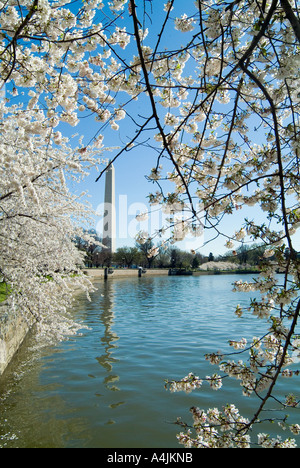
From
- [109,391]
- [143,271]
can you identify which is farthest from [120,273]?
[109,391]

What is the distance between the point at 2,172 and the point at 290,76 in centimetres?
541

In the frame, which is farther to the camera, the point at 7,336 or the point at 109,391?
the point at 7,336

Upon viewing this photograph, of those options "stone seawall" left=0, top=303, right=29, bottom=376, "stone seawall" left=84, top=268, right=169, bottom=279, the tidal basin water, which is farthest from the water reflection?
"stone seawall" left=84, top=268, right=169, bottom=279

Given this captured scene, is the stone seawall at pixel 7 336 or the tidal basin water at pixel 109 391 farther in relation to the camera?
the stone seawall at pixel 7 336

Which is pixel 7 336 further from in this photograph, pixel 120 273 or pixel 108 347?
pixel 120 273

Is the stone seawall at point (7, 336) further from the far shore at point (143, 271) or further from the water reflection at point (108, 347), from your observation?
the far shore at point (143, 271)

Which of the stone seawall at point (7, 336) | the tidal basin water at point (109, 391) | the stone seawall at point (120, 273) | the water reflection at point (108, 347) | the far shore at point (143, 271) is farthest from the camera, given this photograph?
the far shore at point (143, 271)

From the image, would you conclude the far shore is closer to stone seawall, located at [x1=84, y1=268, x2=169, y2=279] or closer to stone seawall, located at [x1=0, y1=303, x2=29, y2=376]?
stone seawall, located at [x1=84, y1=268, x2=169, y2=279]

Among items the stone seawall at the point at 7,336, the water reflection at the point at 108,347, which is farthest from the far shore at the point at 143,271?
the stone seawall at the point at 7,336

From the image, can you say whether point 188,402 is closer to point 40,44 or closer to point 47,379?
point 47,379

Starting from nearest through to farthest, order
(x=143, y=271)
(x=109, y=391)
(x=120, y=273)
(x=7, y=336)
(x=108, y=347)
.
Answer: (x=109, y=391), (x=7, y=336), (x=108, y=347), (x=120, y=273), (x=143, y=271)

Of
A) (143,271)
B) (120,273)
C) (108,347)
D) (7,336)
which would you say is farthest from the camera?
(143,271)

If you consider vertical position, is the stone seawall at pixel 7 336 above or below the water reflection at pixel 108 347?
above

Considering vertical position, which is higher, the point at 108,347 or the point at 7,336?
the point at 7,336
